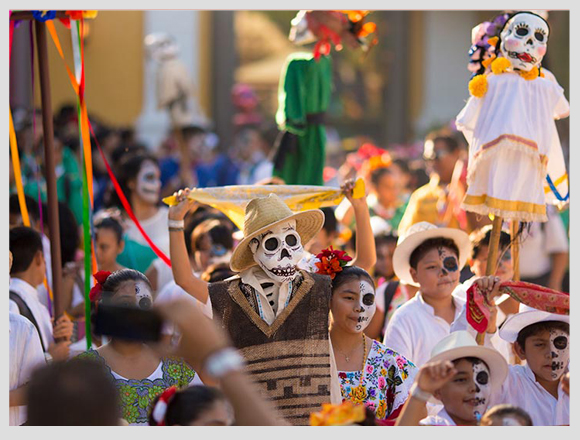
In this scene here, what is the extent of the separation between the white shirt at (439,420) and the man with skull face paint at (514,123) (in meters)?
1.38

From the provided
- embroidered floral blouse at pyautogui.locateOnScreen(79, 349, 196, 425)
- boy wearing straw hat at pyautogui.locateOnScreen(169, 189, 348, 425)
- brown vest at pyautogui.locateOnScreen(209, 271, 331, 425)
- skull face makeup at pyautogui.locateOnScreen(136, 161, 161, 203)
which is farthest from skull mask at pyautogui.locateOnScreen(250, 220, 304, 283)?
skull face makeup at pyautogui.locateOnScreen(136, 161, 161, 203)

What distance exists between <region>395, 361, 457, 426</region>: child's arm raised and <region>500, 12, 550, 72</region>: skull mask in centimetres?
199

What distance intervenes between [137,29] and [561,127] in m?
12.8

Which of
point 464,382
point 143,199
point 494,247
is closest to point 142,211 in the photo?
point 143,199

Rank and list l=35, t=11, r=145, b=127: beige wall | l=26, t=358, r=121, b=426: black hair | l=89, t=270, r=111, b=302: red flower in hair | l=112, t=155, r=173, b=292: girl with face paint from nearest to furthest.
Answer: l=26, t=358, r=121, b=426: black hair
l=89, t=270, r=111, b=302: red flower in hair
l=112, t=155, r=173, b=292: girl with face paint
l=35, t=11, r=145, b=127: beige wall

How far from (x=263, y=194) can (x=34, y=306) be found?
4.32ft

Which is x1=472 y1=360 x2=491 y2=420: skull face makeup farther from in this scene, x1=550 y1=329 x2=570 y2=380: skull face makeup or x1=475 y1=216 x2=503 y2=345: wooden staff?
x1=475 y1=216 x2=503 y2=345: wooden staff

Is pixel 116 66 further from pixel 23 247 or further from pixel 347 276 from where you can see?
pixel 347 276

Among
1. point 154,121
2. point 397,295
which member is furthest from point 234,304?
point 154,121

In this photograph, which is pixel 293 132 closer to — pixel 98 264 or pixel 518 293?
pixel 98 264

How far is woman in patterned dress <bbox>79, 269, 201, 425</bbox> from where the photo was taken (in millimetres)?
4676

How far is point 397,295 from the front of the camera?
635 cm

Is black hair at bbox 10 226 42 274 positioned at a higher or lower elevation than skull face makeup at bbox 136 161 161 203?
lower

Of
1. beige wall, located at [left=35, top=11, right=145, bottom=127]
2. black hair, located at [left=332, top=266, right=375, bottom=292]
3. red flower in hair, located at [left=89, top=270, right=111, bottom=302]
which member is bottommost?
red flower in hair, located at [left=89, top=270, right=111, bottom=302]
